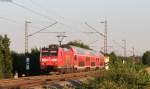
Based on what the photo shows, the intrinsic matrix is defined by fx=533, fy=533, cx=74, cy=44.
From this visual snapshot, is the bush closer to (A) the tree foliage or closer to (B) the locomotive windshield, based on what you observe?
(B) the locomotive windshield

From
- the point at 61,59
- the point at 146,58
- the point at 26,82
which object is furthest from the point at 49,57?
the point at 146,58

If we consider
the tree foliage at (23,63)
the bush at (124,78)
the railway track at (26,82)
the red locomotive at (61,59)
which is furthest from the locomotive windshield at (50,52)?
the bush at (124,78)

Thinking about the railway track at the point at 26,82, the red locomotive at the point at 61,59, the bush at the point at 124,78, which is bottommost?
the railway track at the point at 26,82

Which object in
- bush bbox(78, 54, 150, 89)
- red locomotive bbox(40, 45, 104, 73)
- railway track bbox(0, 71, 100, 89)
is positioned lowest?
railway track bbox(0, 71, 100, 89)

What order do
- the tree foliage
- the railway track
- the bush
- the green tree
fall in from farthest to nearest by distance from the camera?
the green tree → the tree foliage → the railway track → the bush

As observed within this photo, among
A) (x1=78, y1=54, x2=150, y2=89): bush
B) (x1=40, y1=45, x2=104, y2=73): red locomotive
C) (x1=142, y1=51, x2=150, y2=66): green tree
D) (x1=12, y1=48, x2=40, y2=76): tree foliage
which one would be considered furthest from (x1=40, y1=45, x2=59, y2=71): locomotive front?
(x1=142, y1=51, x2=150, y2=66): green tree

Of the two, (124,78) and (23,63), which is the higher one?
(23,63)

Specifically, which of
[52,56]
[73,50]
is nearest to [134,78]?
[52,56]

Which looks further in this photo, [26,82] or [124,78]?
[26,82]

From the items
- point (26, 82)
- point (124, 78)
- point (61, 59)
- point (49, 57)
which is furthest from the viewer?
point (61, 59)

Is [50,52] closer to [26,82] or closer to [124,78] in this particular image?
[26,82]

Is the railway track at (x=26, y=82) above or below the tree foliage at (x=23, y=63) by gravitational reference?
below

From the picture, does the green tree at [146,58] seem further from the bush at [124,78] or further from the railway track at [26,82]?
the bush at [124,78]

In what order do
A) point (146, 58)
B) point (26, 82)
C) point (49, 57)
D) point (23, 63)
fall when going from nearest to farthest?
point (26, 82) < point (49, 57) < point (23, 63) < point (146, 58)
